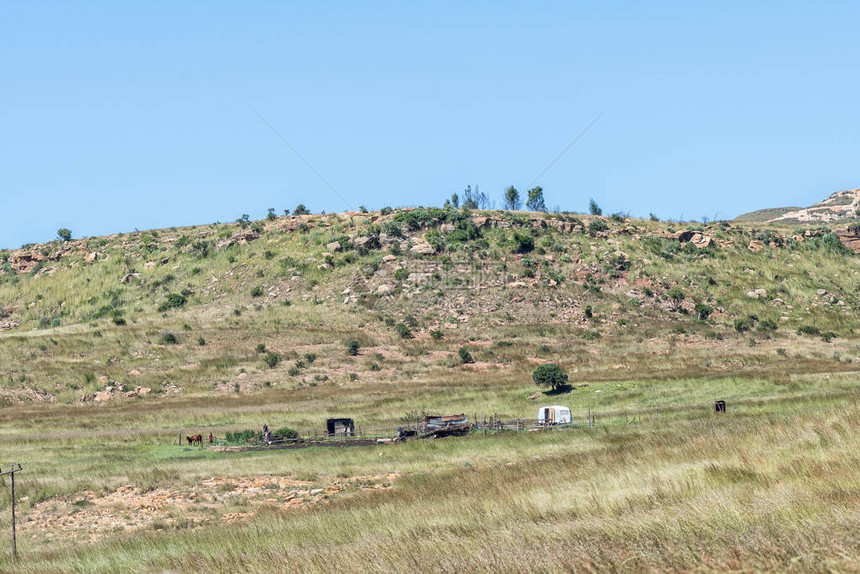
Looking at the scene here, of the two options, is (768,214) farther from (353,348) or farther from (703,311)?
(353,348)

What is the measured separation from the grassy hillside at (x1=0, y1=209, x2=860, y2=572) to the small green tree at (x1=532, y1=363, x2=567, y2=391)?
0.86m

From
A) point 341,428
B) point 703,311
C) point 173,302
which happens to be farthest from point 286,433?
point 173,302

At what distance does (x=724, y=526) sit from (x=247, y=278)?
93.7m

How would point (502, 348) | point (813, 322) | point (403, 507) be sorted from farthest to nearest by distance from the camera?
point (813, 322) < point (502, 348) < point (403, 507)

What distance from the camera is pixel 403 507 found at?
18.9m

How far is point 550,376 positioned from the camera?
181 ft

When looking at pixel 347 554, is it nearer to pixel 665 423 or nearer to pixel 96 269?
pixel 665 423

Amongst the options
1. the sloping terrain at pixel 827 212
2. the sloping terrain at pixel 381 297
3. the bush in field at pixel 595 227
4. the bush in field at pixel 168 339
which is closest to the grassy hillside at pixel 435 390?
the bush in field at pixel 168 339

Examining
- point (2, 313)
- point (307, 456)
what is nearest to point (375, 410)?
point (307, 456)

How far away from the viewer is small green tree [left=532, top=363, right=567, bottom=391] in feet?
181

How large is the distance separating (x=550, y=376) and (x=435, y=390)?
8.59 metres

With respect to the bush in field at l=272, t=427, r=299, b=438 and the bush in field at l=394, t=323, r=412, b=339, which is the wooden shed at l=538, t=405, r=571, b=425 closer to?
the bush in field at l=272, t=427, r=299, b=438

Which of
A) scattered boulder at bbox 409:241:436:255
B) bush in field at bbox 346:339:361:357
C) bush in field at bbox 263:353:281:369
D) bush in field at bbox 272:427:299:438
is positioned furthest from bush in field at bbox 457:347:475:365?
bush in field at bbox 272:427:299:438

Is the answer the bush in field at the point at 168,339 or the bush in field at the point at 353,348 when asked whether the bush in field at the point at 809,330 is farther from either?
the bush in field at the point at 168,339
